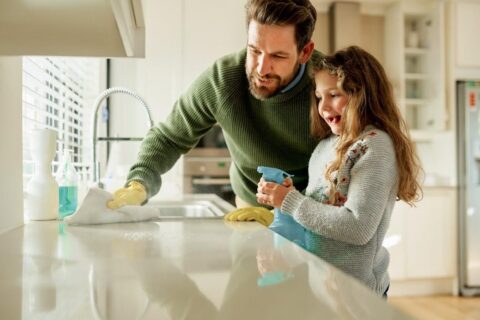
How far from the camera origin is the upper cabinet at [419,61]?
388 centimetres

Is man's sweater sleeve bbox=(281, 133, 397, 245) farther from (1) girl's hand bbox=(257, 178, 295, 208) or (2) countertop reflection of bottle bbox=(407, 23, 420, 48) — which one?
(2) countertop reflection of bottle bbox=(407, 23, 420, 48)

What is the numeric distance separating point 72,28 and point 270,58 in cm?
70

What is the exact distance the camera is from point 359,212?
104cm

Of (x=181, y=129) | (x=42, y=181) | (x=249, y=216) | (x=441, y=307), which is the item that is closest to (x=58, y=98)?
(x=181, y=129)

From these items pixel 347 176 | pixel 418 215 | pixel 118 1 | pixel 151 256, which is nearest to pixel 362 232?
pixel 347 176

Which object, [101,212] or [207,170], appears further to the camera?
[207,170]

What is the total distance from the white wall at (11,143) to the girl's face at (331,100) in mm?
762

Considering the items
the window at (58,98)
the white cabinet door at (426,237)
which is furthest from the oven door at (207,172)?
the white cabinet door at (426,237)

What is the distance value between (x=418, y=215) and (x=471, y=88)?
1121mm

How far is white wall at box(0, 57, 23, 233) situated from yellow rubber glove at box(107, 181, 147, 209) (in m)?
0.20

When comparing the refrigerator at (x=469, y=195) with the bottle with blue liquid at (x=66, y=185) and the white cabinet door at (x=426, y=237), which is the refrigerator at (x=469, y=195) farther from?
the bottle with blue liquid at (x=66, y=185)

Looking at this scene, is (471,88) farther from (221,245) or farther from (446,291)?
(221,245)

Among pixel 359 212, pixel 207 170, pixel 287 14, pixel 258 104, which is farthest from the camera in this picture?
pixel 207 170

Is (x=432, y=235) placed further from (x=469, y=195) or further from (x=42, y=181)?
(x=42, y=181)
